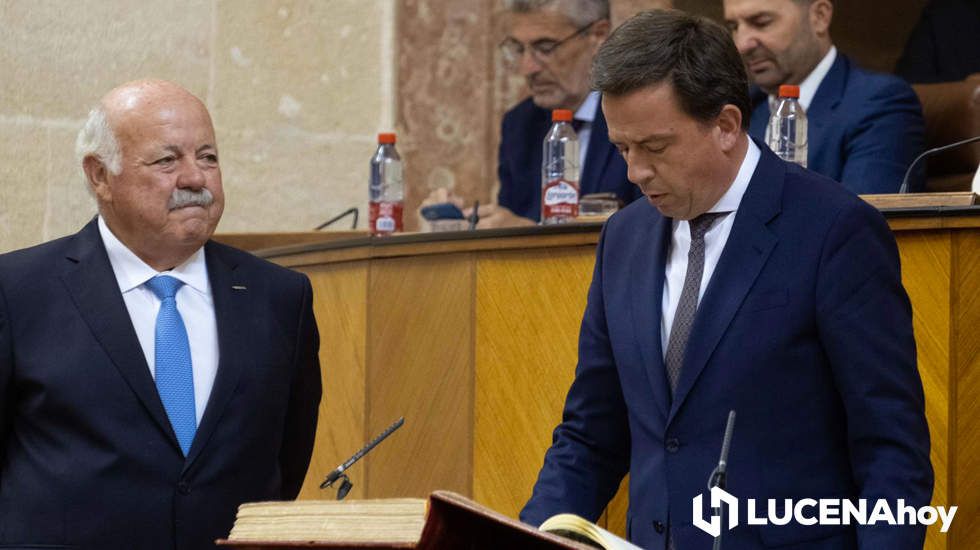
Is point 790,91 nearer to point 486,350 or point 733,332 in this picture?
point 486,350

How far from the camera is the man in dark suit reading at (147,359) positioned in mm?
3064

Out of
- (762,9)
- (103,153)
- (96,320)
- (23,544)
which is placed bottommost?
(23,544)

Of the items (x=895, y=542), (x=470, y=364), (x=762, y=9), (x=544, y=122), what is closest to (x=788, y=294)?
(x=895, y=542)

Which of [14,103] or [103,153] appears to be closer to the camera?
[103,153]

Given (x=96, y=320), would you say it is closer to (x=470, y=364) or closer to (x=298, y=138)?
(x=470, y=364)

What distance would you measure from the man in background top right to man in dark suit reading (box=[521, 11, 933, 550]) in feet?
6.10

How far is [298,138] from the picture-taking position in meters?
7.23

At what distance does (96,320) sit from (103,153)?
43 cm

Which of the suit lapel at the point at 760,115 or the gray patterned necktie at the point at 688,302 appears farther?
the suit lapel at the point at 760,115

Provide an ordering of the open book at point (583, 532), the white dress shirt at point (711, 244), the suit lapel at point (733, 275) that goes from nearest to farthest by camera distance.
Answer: the open book at point (583, 532) → the suit lapel at point (733, 275) → the white dress shirt at point (711, 244)

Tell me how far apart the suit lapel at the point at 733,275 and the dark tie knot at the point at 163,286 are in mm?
1085

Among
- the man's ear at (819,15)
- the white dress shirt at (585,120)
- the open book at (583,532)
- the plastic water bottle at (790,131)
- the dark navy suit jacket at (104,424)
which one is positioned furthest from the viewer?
the white dress shirt at (585,120)

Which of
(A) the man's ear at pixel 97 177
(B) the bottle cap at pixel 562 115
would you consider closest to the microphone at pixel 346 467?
(A) the man's ear at pixel 97 177

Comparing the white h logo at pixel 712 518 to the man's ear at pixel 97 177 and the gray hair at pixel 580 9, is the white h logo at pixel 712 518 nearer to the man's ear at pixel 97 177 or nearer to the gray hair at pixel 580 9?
the man's ear at pixel 97 177
